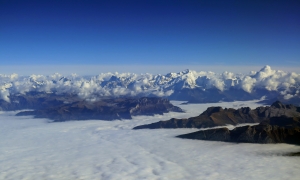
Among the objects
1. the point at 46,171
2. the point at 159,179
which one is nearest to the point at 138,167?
the point at 159,179

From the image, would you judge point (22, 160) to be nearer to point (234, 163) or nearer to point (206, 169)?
point (206, 169)

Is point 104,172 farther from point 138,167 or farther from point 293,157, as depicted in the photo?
point 293,157

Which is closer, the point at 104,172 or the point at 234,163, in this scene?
the point at 104,172

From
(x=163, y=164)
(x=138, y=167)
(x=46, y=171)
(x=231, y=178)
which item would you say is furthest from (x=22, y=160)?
(x=231, y=178)

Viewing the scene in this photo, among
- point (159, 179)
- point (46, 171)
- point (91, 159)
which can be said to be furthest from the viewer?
point (91, 159)

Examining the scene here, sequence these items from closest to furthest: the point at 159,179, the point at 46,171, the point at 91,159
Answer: the point at 159,179 → the point at 46,171 → the point at 91,159

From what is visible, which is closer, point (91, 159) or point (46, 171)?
point (46, 171)

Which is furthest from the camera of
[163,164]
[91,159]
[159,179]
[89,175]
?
[91,159]

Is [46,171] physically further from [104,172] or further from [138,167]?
[138,167]

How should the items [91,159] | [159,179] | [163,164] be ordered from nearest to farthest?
[159,179] < [163,164] < [91,159]
